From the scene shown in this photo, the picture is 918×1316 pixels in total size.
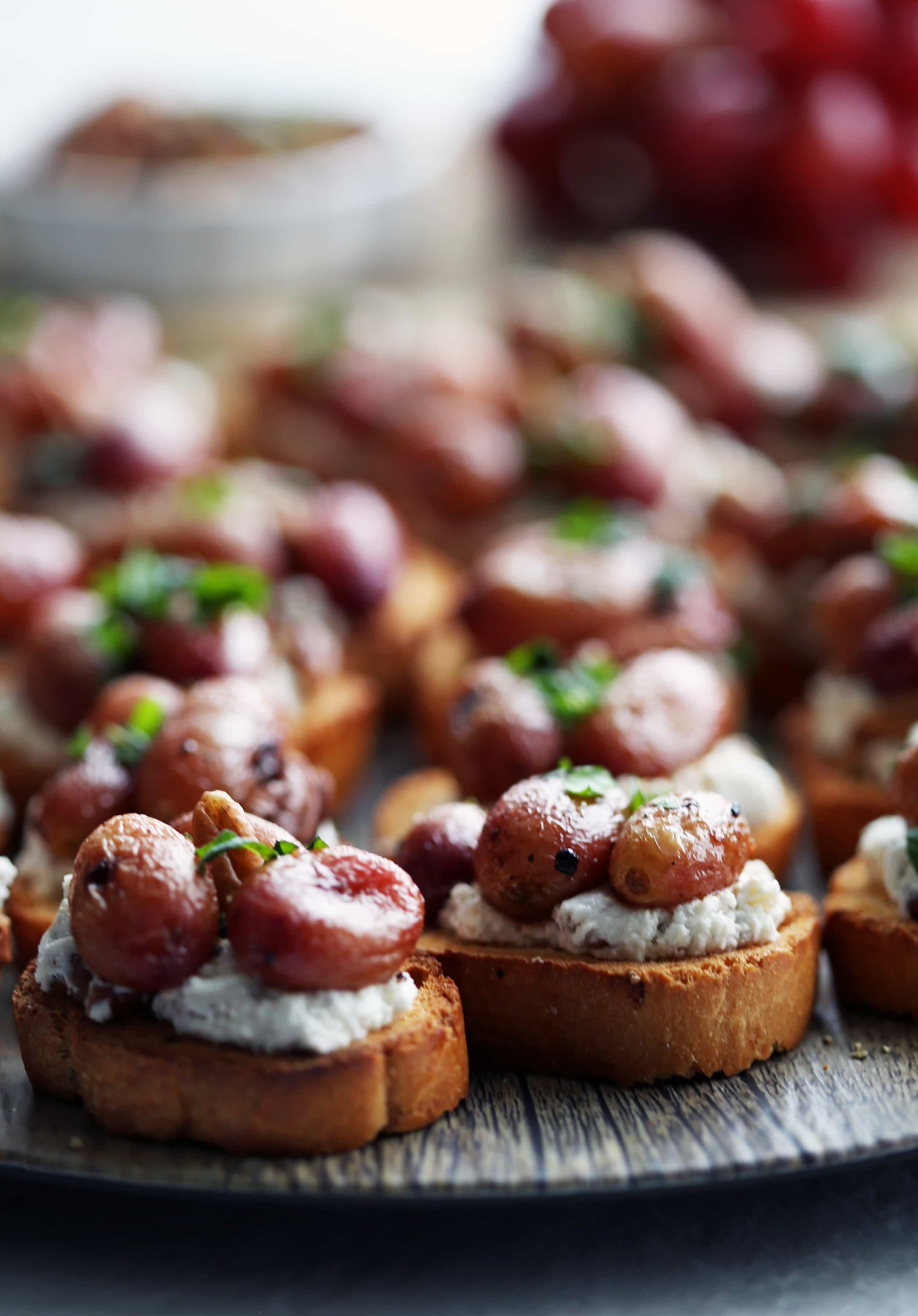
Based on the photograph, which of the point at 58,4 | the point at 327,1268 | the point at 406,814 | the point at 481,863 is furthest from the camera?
the point at 58,4

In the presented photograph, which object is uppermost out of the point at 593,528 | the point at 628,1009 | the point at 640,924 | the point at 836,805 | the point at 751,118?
the point at 751,118

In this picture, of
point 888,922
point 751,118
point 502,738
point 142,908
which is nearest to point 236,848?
point 142,908

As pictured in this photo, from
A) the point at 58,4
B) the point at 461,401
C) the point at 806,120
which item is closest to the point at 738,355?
the point at 461,401

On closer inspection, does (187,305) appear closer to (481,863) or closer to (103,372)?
(103,372)

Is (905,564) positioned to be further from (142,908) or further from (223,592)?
(142,908)

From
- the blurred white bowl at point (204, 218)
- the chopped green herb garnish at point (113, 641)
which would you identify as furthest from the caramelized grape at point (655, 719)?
the blurred white bowl at point (204, 218)

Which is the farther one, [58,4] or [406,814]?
[58,4]
